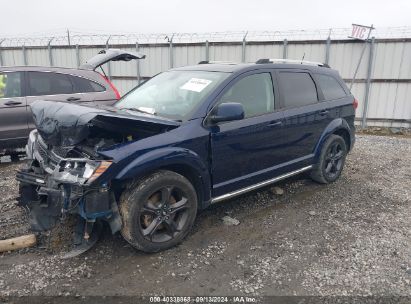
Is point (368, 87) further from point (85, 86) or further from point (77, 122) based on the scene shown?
point (77, 122)

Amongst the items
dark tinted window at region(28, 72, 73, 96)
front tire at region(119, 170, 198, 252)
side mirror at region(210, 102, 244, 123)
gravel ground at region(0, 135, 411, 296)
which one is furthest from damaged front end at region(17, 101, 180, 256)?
dark tinted window at region(28, 72, 73, 96)

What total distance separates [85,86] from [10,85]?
126 centimetres

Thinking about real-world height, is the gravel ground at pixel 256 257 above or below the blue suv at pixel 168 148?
below

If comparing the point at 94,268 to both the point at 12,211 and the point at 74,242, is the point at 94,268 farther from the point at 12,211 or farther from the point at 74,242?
the point at 12,211

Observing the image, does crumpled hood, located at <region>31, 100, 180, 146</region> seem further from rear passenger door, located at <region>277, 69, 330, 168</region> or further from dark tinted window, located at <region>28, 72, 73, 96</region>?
dark tinted window, located at <region>28, 72, 73, 96</region>

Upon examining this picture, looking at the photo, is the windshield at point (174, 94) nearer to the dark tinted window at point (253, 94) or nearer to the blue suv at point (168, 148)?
the blue suv at point (168, 148)

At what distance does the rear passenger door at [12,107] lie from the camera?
618 centimetres

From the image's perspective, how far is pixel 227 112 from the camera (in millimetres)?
3600

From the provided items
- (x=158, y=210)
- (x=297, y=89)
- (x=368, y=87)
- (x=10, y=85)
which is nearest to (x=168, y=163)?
(x=158, y=210)

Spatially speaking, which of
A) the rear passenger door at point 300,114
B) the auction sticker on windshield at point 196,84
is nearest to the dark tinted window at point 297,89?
the rear passenger door at point 300,114

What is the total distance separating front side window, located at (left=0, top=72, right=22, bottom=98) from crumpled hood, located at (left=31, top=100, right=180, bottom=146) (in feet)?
10.4

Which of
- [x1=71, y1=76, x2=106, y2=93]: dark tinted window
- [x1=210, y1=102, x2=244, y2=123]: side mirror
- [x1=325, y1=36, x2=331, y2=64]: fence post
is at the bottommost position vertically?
[x1=71, y1=76, x2=106, y2=93]: dark tinted window

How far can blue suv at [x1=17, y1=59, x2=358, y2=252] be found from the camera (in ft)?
10.3

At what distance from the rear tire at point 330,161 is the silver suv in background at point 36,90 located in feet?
11.6
